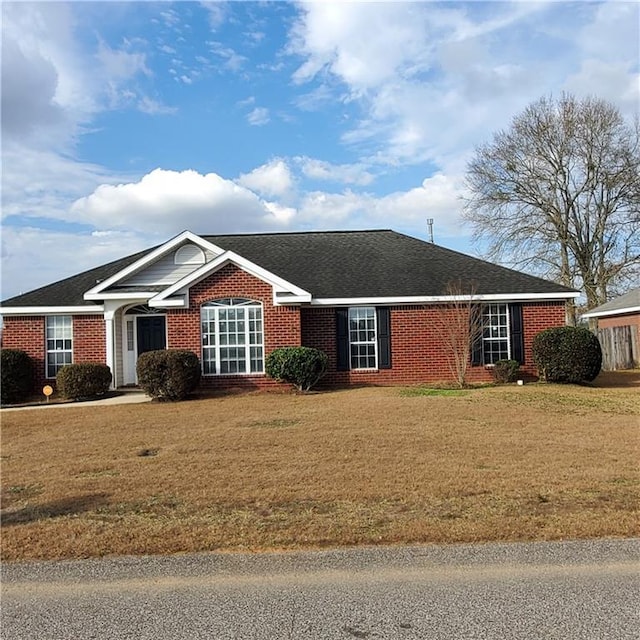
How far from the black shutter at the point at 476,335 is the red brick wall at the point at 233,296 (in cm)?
481

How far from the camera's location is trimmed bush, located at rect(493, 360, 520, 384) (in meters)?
17.8

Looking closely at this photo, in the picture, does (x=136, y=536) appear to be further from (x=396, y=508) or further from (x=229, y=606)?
(x=396, y=508)

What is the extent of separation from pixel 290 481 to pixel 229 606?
124 inches

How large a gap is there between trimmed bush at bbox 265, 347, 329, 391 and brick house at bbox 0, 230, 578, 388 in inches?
37.0

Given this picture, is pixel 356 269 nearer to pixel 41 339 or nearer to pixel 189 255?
pixel 189 255

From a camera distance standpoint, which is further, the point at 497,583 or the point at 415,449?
the point at 415,449

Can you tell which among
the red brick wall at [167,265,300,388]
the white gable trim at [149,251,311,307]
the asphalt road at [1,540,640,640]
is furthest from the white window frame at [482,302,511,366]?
the asphalt road at [1,540,640,640]

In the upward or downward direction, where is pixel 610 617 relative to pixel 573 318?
downward

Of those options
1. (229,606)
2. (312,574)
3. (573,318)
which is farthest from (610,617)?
(573,318)

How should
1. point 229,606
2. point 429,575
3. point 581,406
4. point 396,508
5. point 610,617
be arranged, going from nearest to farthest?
point 610,617, point 229,606, point 429,575, point 396,508, point 581,406

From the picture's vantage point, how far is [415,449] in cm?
893

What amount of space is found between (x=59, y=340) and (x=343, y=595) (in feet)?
53.6

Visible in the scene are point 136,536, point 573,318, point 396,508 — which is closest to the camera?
point 136,536

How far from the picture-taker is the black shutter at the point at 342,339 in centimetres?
1819
